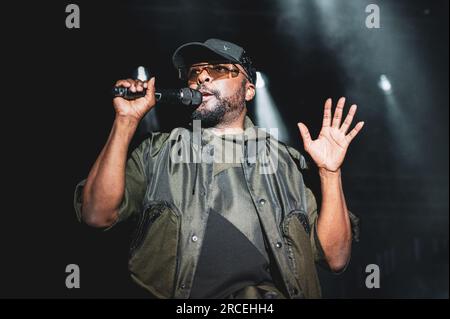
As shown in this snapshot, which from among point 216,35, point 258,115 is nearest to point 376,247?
point 258,115

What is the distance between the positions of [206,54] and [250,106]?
1.32 meters

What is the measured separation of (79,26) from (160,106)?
776 millimetres

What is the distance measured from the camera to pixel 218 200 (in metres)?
2.58

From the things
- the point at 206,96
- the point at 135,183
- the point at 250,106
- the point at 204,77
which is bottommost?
the point at 135,183

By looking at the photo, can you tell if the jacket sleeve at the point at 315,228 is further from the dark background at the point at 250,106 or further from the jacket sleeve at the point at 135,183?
the jacket sleeve at the point at 135,183

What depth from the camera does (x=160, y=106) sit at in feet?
11.7

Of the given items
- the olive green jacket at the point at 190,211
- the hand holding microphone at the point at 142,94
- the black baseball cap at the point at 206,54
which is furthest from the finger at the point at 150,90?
the black baseball cap at the point at 206,54

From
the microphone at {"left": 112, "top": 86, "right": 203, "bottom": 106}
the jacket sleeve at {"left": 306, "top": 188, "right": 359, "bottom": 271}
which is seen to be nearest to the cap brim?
the microphone at {"left": 112, "top": 86, "right": 203, "bottom": 106}

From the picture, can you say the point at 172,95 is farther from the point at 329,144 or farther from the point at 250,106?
the point at 250,106

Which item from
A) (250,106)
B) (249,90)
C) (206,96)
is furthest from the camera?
(250,106)

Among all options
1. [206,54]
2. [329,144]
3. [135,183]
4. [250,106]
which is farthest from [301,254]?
[250,106]

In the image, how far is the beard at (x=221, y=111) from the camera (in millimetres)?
2854

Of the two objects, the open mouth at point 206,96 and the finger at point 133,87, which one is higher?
the finger at point 133,87

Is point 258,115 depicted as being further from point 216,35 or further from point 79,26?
point 79,26
